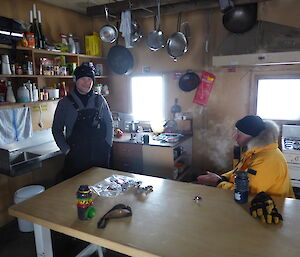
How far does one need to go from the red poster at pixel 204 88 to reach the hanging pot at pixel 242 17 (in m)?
0.71

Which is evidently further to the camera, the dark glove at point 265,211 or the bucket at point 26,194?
the bucket at point 26,194

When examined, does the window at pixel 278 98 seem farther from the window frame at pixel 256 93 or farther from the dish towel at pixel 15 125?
the dish towel at pixel 15 125

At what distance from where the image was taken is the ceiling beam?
2955 mm

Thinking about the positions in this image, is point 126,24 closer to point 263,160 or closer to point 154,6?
point 154,6

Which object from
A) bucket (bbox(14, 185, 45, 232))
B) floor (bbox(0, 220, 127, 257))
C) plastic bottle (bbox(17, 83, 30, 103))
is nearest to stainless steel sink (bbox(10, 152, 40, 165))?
bucket (bbox(14, 185, 45, 232))

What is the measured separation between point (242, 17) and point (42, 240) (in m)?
2.81

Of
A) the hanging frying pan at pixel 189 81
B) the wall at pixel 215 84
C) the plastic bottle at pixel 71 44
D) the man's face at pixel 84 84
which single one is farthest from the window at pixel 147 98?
the man's face at pixel 84 84

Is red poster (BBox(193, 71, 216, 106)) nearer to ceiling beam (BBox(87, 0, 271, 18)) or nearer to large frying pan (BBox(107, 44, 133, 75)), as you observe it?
ceiling beam (BBox(87, 0, 271, 18))

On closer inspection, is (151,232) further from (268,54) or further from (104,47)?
(104,47)

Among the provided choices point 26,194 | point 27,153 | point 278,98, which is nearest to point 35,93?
point 27,153

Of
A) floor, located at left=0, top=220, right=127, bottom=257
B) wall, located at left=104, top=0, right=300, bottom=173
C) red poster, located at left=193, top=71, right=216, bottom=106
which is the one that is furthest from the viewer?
red poster, located at left=193, top=71, right=216, bottom=106

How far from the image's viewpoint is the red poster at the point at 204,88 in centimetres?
346

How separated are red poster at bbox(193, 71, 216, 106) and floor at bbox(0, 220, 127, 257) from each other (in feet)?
7.22

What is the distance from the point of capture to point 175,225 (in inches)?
50.4
